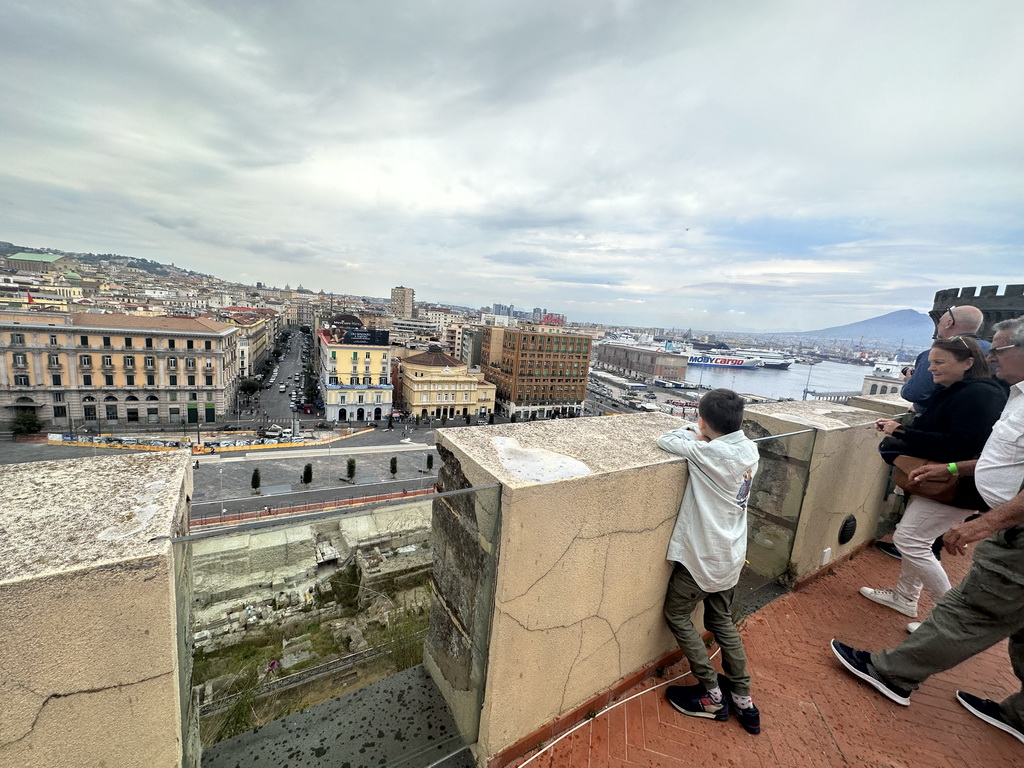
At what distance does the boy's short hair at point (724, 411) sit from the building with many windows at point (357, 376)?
115 ft

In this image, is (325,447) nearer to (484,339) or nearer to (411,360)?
(411,360)

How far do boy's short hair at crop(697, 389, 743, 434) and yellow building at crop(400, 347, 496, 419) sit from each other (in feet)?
118

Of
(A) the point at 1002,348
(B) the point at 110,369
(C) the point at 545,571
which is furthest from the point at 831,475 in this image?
(B) the point at 110,369

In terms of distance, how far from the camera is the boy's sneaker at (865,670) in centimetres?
221

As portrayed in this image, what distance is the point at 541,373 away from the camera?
45.1 metres

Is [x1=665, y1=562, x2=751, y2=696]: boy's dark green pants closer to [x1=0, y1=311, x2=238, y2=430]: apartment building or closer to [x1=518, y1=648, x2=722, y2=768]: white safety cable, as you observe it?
[x1=518, y1=648, x2=722, y2=768]: white safety cable

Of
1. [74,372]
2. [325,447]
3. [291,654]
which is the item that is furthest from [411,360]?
[291,654]

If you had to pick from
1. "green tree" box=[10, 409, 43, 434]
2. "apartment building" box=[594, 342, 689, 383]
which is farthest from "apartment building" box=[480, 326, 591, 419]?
"apartment building" box=[594, 342, 689, 383]

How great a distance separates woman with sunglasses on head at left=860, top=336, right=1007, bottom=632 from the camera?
239 centimetres

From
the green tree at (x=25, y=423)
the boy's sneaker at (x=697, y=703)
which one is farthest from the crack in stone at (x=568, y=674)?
the green tree at (x=25, y=423)

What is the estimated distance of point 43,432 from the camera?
25938mm

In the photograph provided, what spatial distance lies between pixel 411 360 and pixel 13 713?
38679 millimetres

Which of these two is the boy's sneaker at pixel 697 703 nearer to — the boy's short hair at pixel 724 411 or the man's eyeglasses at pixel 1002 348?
the boy's short hair at pixel 724 411

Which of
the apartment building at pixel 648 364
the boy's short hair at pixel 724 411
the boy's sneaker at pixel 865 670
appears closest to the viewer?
the boy's short hair at pixel 724 411
